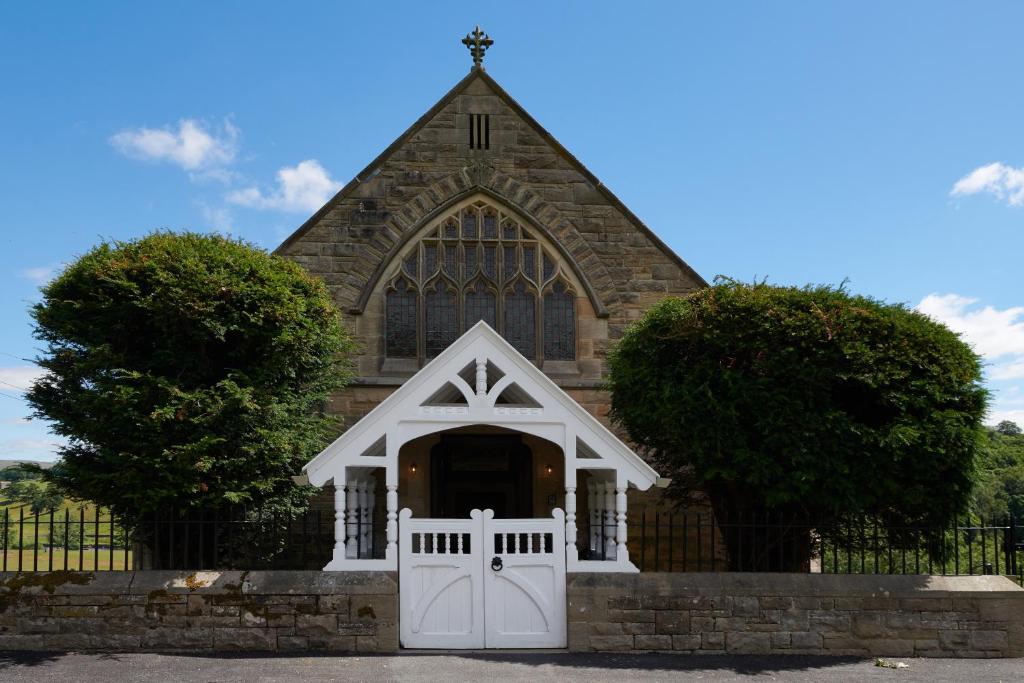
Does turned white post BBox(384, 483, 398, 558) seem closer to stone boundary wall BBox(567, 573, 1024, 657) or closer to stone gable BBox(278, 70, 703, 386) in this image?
stone boundary wall BBox(567, 573, 1024, 657)

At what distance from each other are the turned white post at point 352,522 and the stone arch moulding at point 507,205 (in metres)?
5.28

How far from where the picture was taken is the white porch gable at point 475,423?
9297 millimetres

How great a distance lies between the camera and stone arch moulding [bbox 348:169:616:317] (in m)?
14.9

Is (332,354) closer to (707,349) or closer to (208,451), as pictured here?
(208,451)

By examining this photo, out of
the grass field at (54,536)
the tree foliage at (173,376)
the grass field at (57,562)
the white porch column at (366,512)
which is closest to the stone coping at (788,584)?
the white porch column at (366,512)

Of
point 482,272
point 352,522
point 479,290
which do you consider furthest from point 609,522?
point 482,272

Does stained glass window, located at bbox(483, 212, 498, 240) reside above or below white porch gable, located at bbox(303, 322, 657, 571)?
above

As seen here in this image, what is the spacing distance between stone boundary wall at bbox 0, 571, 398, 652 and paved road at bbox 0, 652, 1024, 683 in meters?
0.25

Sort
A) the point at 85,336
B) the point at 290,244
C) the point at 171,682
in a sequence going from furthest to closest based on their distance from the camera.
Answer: the point at 290,244 < the point at 85,336 < the point at 171,682

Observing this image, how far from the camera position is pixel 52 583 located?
9.38 m

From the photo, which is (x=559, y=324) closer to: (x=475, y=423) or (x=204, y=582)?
Result: (x=475, y=423)

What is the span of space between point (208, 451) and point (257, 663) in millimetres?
2580

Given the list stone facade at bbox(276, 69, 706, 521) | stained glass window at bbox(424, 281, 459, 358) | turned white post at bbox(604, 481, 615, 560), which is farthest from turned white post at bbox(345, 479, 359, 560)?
stained glass window at bbox(424, 281, 459, 358)

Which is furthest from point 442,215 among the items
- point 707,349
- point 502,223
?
point 707,349
